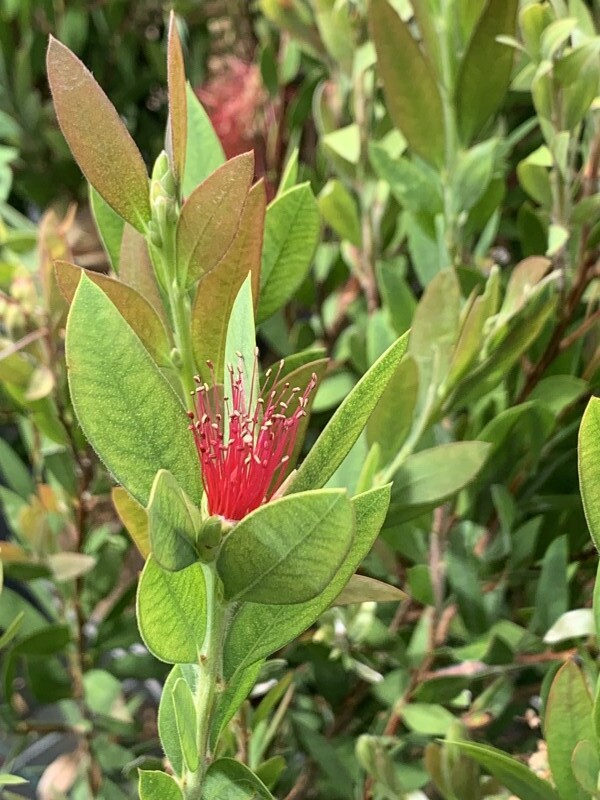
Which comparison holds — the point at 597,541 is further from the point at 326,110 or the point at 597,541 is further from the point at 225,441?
the point at 326,110

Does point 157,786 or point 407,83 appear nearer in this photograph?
point 157,786

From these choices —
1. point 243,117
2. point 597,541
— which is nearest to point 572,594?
point 597,541

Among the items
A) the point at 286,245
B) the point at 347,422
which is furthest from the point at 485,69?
the point at 347,422

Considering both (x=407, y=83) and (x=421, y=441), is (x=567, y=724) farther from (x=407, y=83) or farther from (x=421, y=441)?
(x=407, y=83)

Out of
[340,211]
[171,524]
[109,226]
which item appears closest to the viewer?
[171,524]

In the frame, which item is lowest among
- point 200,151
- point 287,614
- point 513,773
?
point 513,773

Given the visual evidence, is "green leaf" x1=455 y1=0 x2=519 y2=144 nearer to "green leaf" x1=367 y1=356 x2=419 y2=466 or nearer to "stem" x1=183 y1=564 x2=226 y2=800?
"green leaf" x1=367 y1=356 x2=419 y2=466

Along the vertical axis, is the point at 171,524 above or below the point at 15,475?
above

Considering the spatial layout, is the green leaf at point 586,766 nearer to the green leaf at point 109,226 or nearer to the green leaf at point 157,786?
the green leaf at point 157,786
